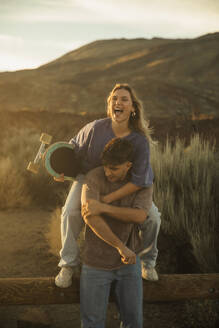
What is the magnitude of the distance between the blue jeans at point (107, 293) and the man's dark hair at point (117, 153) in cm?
80

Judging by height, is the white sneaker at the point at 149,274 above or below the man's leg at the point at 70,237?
below

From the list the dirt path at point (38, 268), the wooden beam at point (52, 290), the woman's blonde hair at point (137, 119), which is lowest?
the dirt path at point (38, 268)

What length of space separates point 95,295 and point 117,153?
1.06 metres

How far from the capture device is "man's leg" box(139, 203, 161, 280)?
2969mm

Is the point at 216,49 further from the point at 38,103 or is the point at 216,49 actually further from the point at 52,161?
the point at 52,161

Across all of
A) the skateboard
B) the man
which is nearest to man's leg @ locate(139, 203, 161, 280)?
the man

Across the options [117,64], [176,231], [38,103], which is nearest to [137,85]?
[38,103]

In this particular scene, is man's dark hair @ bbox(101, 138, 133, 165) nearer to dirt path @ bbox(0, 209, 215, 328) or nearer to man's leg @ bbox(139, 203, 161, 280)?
man's leg @ bbox(139, 203, 161, 280)

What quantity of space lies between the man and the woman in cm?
14

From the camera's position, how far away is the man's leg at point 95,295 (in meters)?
2.58

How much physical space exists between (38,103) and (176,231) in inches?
1044

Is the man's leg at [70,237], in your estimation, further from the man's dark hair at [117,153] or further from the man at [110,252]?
the man's dark hair at [117,153]

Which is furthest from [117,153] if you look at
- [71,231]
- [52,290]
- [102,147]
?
[52,290]

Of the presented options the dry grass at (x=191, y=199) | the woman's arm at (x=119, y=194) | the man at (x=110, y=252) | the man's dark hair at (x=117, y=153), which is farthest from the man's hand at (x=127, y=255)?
the dry grass at (x=191, y=199)
